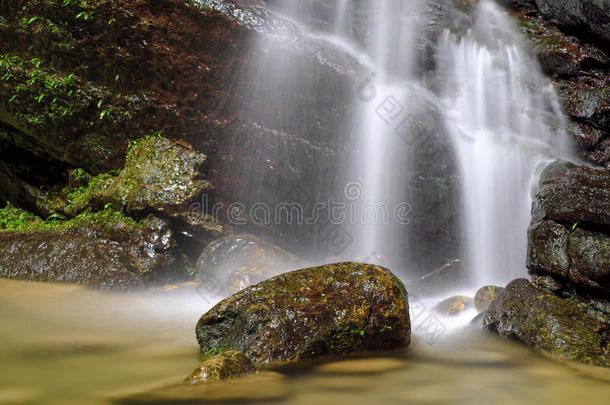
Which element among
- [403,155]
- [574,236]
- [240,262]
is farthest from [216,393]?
[403,155]

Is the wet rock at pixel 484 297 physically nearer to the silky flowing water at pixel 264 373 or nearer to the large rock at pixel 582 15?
the silky flowing water at pixel 264 373

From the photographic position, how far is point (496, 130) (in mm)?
9477

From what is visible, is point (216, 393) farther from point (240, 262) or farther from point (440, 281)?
point (440, 281)

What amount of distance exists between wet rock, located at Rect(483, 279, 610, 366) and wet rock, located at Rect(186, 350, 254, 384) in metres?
2.75

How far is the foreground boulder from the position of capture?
136 inches

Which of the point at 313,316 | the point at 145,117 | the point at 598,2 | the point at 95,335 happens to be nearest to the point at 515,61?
the point at 598,2

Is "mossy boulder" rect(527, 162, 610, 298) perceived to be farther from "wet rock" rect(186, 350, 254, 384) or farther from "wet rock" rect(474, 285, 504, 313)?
"wet rock" rect(186, 350, 254, 384)

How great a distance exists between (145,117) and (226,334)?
18.0 feet

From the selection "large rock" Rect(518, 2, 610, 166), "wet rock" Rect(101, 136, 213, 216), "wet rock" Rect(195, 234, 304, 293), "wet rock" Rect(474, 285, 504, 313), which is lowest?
"wet rock" Rect(474, 285, 504, 313)

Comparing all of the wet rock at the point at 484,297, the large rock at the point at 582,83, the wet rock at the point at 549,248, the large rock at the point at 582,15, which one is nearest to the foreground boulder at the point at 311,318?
the wet rock at the point at 549,248

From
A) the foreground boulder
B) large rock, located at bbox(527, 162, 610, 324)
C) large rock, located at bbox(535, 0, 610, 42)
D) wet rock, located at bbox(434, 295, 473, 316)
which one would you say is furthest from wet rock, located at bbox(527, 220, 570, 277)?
large rock, located at bbox(535, 0, 610, 42)

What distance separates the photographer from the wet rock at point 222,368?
2.89m

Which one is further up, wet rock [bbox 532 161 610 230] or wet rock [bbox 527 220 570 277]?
wet rock [bbox 532 161 610 230]

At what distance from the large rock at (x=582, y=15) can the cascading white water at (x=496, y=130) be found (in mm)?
973
